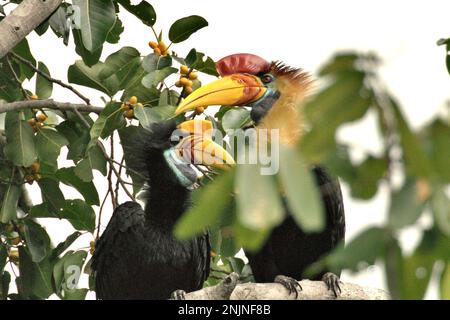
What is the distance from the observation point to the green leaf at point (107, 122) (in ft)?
11.3

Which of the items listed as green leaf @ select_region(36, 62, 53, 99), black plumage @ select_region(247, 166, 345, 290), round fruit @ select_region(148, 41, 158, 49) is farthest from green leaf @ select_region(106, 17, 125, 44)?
black plumage @ select_region(247, 166, 345, 290)

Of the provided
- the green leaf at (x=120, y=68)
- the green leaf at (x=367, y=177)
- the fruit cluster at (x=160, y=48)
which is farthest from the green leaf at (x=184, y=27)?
the green leaf at (x=367, y=177)

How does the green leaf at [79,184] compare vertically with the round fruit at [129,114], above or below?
below

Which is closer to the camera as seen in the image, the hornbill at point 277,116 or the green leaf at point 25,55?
the hornbill at point 277,116

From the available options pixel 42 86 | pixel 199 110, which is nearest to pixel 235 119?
pixel 199 110

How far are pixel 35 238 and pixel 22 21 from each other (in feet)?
3.65

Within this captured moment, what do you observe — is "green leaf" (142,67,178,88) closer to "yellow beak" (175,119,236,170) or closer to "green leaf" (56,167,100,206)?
"yellow beak" (175,119,236,170)

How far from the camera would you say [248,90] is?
410 centimetres

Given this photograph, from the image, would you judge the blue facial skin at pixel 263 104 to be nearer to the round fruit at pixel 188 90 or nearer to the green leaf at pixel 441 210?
the round fruit at pixel 188 90

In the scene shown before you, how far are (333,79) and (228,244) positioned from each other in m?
2.99

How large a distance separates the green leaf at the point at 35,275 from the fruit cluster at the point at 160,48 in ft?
3.56

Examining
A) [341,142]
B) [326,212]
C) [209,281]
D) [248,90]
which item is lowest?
[209,281]
